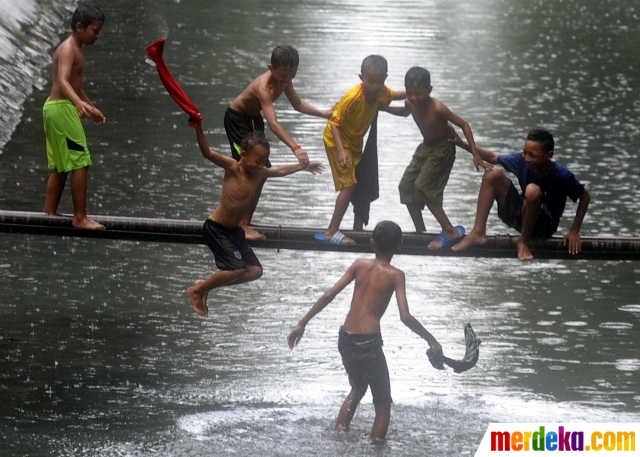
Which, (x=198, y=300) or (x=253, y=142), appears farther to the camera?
(x=198, y=300)

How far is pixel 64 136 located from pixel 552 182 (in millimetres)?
3128

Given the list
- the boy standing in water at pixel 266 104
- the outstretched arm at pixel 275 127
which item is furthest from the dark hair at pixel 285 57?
the outstretched arm at pixel 275 127

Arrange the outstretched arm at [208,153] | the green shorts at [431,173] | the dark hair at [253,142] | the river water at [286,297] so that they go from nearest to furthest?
the outstretched arm at [208,153] < the dark hair at [253,142] < the river water at [286,297] < the green shorts at [431,173]

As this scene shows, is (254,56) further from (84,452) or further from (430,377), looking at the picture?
(84,452)

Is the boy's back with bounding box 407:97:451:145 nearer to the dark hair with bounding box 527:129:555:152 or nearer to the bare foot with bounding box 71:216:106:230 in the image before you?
the dark hair with bounding box 527:129:555:152

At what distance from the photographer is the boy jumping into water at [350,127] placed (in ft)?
26.4

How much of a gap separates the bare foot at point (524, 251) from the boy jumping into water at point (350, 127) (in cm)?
105

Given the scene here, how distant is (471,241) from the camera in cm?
814

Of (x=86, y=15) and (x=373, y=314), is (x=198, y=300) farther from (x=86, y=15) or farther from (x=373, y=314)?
(x=86, y=15)

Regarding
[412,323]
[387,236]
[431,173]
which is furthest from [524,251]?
[412,323]

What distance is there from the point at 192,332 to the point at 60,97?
6.48ft

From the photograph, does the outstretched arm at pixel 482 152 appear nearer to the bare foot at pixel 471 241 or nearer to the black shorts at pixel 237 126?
the bare foot at pixel 471 241

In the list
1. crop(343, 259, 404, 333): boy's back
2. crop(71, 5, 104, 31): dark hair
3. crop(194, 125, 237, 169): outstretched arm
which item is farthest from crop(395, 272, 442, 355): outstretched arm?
crop(71, 5, 104, 31): dark hair

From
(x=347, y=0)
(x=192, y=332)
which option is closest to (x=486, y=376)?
(x=192, y=332)
